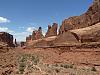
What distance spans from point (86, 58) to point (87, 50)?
1807 millimetres

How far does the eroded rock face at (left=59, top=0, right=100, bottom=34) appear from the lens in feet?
99.7

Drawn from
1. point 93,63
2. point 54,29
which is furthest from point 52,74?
point 54,29

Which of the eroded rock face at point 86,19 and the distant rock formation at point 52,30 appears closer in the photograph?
the eroded rock face at point 86,19

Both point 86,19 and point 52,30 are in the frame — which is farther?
point 52,30

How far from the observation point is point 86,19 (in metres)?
36.1

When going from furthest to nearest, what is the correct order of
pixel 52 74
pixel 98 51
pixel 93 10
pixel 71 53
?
1. pixel 93 10
2. pixel 71 53
3. pixel 98 51
4. pixel 52 74

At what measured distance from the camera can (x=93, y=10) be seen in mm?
32062

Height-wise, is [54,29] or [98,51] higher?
[54,29]

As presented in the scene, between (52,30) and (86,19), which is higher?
Result: (52,30)

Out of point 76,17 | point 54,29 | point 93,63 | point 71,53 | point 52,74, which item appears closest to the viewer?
point 52,74

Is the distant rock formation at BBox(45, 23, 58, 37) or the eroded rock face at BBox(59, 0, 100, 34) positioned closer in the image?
the eroded rock face at BBox(59, 0, 100, 34)

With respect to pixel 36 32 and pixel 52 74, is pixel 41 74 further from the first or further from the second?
pixel 36 32

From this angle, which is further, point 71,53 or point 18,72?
point 71,53

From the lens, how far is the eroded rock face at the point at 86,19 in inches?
1196
